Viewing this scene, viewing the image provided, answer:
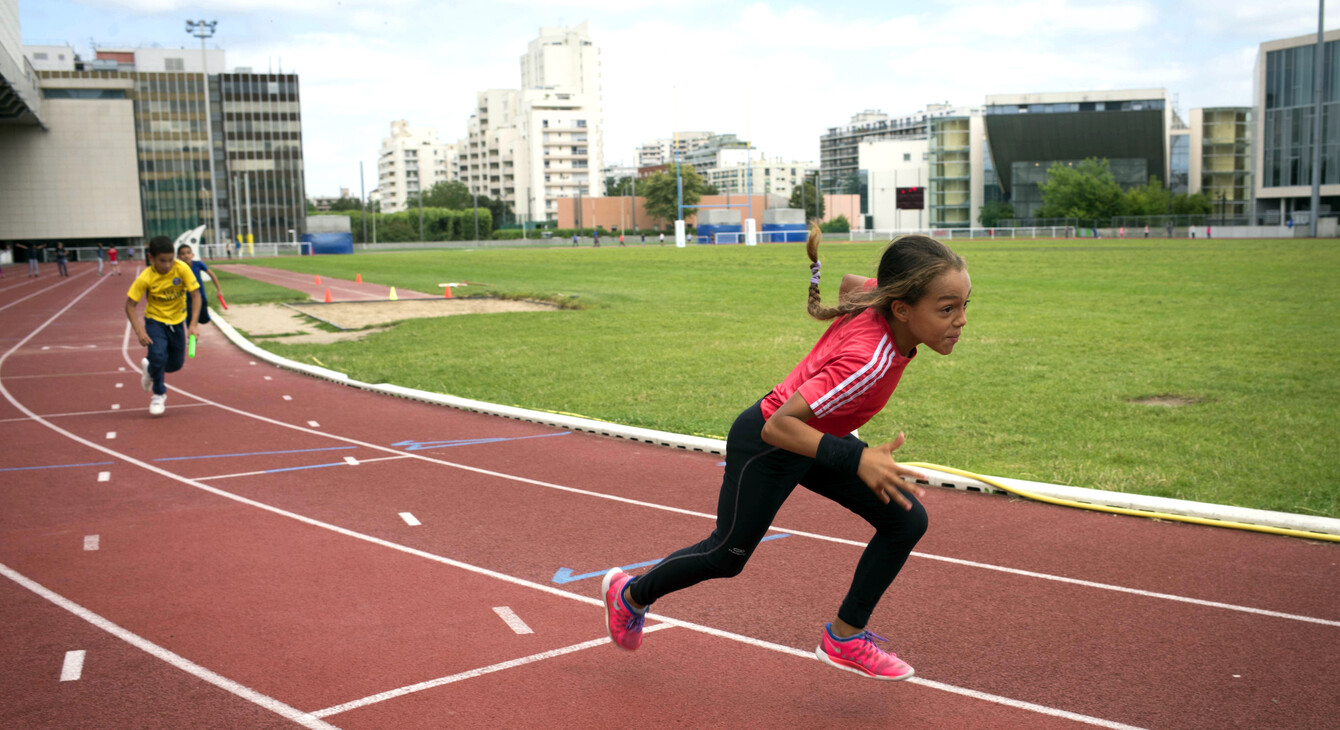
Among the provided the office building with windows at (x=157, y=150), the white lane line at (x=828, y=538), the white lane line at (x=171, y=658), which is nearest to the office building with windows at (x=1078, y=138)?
the office building with windows at (x=157, y=150)

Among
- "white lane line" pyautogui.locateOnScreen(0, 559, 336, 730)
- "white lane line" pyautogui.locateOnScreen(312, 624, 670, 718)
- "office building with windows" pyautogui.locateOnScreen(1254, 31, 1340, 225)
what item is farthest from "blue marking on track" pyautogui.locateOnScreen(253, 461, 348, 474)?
"office building with windows" pyautogui.locateOnScreen(1254, 31, 1340, 225)

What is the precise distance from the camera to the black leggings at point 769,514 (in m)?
3.78

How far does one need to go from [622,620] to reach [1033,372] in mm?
9831

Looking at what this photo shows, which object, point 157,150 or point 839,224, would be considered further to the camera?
point 839,224

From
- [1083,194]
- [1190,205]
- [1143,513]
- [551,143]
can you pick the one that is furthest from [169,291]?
[551,143]

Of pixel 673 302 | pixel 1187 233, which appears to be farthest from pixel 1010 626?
pixel 1187 233

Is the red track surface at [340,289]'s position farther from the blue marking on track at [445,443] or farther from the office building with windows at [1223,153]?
the office building with windows at [1223,153]

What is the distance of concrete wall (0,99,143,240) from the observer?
92250 millimetres

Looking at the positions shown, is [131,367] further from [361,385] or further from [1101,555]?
[1101,555]

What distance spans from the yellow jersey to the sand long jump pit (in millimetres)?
7172

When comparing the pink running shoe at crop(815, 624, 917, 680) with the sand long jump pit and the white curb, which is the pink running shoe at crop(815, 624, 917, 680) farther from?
the sand long jump pit

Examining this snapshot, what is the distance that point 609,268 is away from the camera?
1725 inches

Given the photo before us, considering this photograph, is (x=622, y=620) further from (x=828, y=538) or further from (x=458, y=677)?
(x=828, y=538)

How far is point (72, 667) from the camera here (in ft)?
14.5
